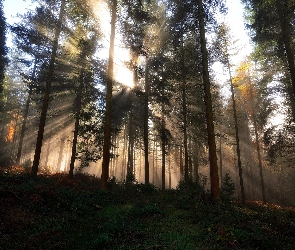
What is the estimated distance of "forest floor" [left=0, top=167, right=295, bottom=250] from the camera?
7.12 metres

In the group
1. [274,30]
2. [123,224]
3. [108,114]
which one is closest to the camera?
[123,224]

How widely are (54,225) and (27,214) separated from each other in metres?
1.34

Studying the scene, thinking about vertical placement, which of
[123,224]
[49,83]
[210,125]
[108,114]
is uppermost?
[49,83]

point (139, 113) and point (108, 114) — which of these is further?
point (139, 113)

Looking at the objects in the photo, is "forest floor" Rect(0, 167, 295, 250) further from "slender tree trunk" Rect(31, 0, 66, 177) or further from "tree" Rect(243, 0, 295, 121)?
"tree" Rect(243, 0, 295, 121)

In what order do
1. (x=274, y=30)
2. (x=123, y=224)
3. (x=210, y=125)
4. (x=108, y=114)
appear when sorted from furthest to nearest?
(x=274, y=30)
(x=108, y=114)
(x=210, y=125)
(x=123, y=224)

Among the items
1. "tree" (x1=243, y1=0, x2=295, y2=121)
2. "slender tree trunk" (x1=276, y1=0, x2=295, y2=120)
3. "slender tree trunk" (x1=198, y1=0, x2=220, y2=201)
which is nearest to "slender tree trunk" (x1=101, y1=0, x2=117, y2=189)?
"slender tree trunk" (x1=198, y1=0, x2=220, y2=201)

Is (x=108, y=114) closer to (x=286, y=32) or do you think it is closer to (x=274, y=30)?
(x=286, y=32)

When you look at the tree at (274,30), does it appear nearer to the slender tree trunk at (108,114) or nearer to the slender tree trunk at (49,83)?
the slender tree trunk at (108,114)

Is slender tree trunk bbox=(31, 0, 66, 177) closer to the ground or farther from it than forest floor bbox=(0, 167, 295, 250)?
farther from it

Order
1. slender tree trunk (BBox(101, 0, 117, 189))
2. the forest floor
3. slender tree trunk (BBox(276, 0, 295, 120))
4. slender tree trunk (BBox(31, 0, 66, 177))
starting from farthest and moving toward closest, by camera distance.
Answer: slender tree trunk (BBox(31, 0, 66, 177)), slender tree trunk (BBox(276, 0, 295, 120)), slender tree trunk (BBox(101, 0, 117, 189)), the forest floor

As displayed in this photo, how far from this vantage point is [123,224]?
8406 millimetres

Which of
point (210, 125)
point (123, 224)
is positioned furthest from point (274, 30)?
point (123, 224)

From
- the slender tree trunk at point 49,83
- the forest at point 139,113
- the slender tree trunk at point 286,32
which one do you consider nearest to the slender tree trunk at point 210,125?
the forest at point 139,113
